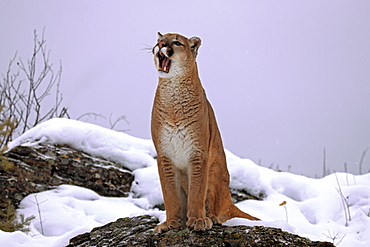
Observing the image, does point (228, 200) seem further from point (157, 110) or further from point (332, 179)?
point (332, 179)

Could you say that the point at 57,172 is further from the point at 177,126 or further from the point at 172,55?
the point at 172,55

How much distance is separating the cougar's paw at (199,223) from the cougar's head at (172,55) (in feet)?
3.90

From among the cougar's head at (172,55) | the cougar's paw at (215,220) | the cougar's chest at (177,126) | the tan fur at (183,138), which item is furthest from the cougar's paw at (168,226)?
the cougar's head at (172,55)

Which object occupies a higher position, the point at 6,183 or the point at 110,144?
the point at 110,144

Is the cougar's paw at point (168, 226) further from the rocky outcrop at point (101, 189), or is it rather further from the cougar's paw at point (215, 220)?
the cougar's paw at point (215, 220)

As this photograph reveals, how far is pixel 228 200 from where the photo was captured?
3473 mm

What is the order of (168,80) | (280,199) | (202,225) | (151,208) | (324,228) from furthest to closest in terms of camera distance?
(280,199), (151,208), (324,228), (168,80), (202,225)

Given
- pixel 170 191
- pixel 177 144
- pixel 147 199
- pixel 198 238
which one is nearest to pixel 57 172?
pixel 147 199

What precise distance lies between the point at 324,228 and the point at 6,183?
4666mm

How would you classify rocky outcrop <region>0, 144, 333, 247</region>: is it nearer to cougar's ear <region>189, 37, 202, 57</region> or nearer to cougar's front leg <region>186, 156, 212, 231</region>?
cougar's front leg <region>186, 156, 212, 231</region>

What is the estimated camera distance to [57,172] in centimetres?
627

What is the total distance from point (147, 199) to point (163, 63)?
12.1ft

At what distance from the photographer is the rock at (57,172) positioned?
5794 mm

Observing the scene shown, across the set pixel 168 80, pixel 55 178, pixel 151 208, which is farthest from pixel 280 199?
pixel 168 80
